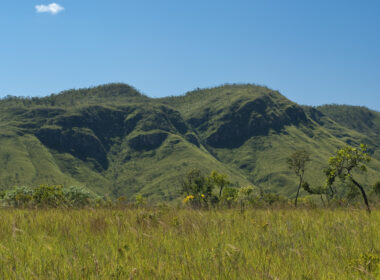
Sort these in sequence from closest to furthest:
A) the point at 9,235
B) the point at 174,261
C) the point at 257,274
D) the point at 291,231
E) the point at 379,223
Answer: the point at 257,274, the point at 174,261, the point at 9,235, the point at 291,231, the point at 379,223

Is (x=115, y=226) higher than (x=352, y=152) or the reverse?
the reverse

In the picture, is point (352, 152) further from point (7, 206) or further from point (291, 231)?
point (7, 206)

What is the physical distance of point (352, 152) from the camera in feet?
60.2

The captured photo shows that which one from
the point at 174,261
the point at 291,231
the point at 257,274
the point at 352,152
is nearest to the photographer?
the point at 257,274

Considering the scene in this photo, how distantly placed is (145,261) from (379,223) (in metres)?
4.99

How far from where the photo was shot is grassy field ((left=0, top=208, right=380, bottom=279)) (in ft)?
13.1

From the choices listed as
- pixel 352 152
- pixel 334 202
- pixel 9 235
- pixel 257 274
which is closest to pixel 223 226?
pixel 257 274

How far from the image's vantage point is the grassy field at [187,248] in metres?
4.00

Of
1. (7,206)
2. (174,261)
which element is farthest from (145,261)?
(7,206)

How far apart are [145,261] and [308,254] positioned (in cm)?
224

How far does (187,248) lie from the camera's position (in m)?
5.08

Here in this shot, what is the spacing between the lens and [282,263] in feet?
14.5

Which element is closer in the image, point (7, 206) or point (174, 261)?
Result: point (174, 261)

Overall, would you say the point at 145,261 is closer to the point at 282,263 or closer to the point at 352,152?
the point at 282,263
